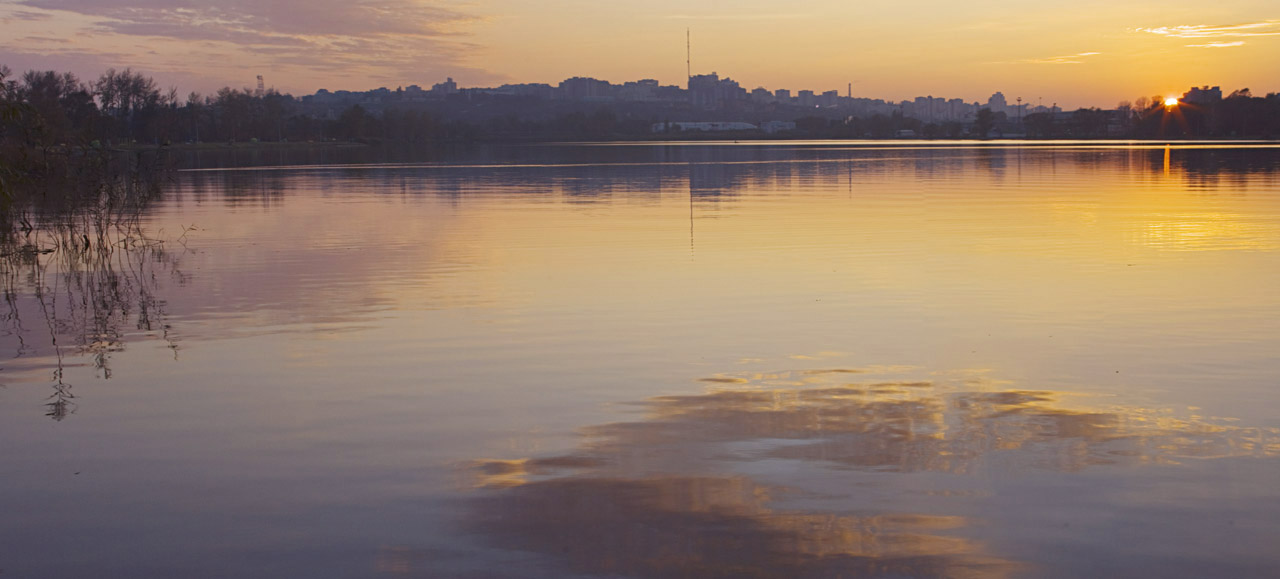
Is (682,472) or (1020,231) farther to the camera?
(1020,231)

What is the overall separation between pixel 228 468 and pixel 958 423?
528cm

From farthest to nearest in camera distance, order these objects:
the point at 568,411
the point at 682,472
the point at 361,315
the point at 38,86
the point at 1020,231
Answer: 1. the point at 38,86
2. the point at 1020,231
3. the point at 361,315
4. the point at 568,411
5. the point at 682,472

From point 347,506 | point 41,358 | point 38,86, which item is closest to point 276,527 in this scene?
point 347,506

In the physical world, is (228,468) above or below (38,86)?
below

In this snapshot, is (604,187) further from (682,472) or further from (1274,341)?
(682,472)

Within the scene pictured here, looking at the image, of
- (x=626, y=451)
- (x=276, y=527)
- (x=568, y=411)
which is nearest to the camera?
(x=276, y=527)

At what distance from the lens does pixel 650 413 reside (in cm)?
886

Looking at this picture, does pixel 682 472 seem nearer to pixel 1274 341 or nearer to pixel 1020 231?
pixel 1274 341

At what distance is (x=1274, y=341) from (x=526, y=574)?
357 inches

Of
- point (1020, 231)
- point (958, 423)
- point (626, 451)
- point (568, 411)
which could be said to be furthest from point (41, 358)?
point (1020, 231)

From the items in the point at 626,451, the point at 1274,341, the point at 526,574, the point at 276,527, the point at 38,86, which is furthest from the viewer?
the point at 38,86

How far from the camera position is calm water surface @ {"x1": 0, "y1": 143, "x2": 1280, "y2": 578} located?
6121mm

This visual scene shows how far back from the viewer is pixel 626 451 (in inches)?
308

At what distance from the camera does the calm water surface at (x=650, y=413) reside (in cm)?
612
